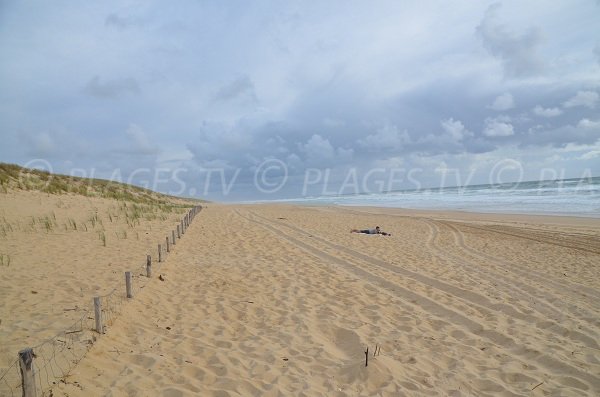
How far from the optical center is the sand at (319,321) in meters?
4.49

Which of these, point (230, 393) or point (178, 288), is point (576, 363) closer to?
point (230, 393)

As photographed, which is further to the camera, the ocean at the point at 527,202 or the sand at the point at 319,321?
the ocean at the point at 527,202

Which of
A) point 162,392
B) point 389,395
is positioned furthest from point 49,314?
point 389,395

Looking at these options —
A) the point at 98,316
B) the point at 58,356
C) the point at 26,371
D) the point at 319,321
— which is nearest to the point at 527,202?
the point at 319,321

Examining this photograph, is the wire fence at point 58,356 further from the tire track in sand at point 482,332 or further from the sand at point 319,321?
the tire track in sand at point 482,332

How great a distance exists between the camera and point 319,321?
644 centimetres

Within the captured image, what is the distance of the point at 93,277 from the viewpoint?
8422 millimetres

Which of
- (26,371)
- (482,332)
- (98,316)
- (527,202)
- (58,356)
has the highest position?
(527,202)

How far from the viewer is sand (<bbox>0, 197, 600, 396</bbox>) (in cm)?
449

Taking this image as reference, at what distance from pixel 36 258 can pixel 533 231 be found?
2065cm

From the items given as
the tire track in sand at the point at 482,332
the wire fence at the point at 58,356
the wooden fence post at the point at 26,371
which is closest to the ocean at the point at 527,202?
the tire track in sand at the point at 482,332

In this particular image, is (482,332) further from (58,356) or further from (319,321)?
(58,356)

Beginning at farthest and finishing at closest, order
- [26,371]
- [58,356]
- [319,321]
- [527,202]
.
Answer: [527,202] < [319,321] < [58,356] < [26,371]

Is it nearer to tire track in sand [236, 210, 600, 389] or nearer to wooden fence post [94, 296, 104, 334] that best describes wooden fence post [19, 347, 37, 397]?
wooden fence post [94, 296, 104, 334]
